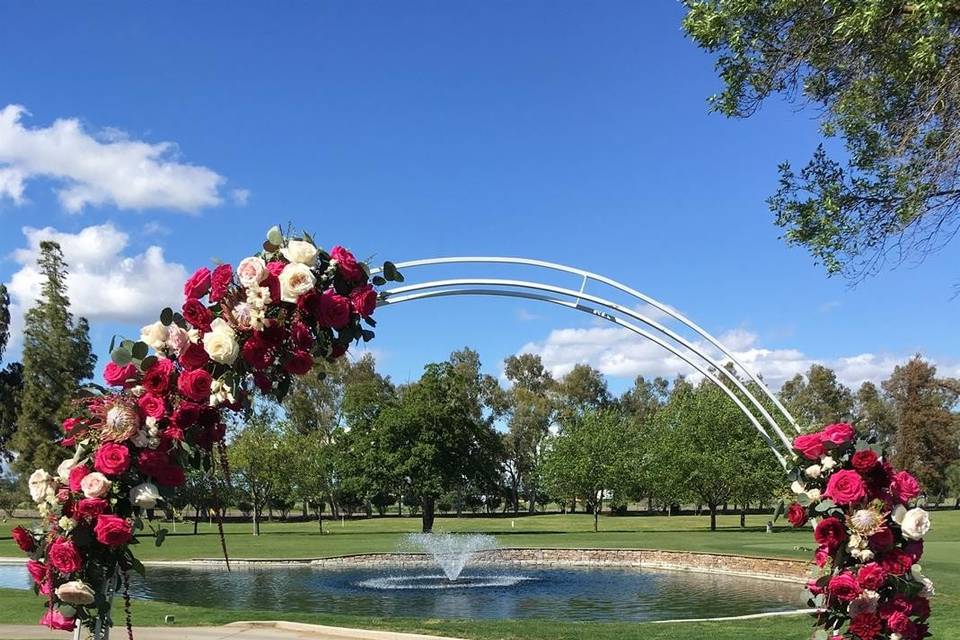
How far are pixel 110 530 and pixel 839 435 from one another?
3.85 meters

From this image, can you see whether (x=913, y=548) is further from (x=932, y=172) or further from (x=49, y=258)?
(x=49, y=258)

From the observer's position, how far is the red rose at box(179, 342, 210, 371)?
3818 millimetres

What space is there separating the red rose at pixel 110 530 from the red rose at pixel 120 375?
651 millimetres

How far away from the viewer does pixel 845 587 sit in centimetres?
430

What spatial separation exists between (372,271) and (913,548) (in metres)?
3.49

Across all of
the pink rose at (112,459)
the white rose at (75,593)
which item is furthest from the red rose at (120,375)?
the white rose at (75,593)

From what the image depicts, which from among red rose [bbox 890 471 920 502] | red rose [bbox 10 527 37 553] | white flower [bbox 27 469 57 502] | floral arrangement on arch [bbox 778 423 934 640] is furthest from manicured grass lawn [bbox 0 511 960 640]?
white flower [bbox 27 469 57 502]

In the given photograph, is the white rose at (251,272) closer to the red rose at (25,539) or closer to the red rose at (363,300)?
the red rose at (363,300)

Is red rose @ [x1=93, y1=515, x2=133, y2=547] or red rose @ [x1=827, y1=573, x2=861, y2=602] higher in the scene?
red rose @ [x1=93, y1=515, x2=133, y2=547]

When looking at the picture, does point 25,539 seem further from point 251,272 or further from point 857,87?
point 857,87

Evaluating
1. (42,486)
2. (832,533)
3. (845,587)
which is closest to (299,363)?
(42,486)

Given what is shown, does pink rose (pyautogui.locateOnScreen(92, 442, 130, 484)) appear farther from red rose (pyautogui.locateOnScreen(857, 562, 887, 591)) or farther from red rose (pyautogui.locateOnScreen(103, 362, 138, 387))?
red rose (pyautogui.locateOnScreen(857, 562, 887, 591))

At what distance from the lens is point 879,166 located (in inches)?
372

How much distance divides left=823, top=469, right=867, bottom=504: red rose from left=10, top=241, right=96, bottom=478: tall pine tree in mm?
48480
